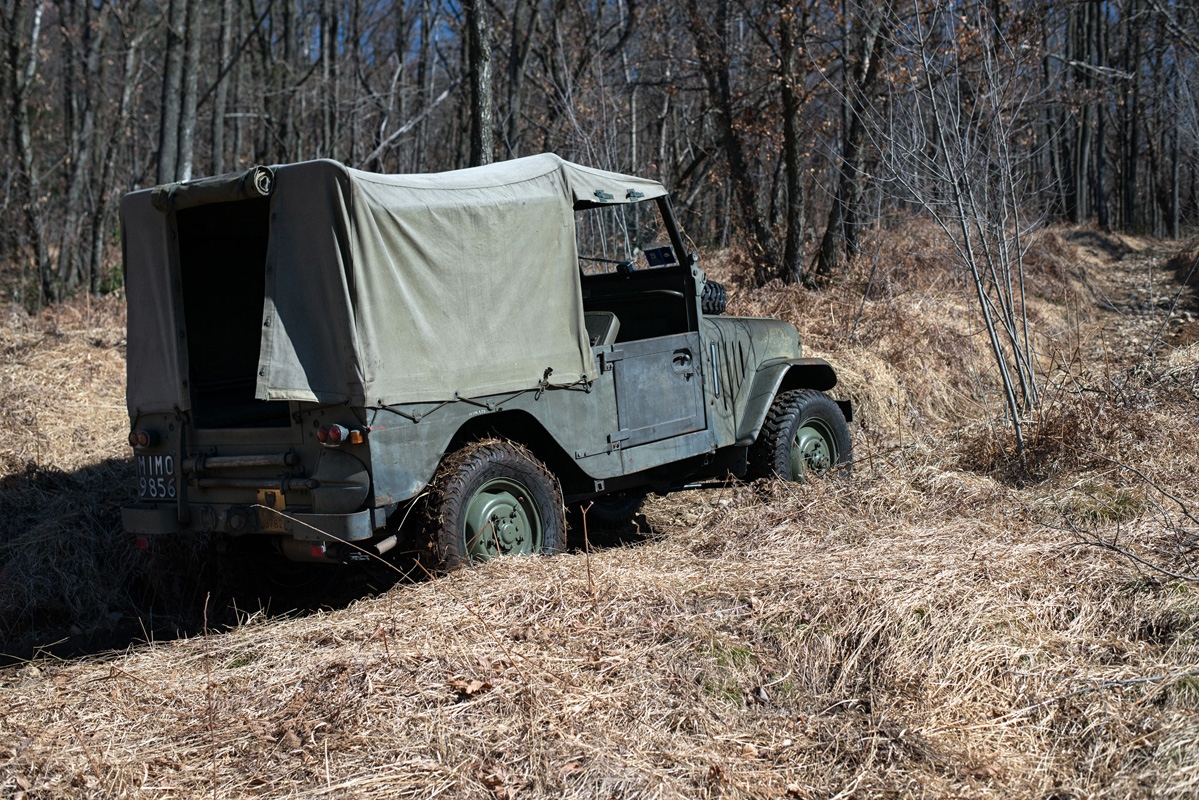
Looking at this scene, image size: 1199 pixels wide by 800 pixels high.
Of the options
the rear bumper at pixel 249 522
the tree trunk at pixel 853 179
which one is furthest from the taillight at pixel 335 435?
the tree trunk at pixel 853 179

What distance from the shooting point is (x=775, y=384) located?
21.9ft

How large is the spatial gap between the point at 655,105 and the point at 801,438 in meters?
19.1

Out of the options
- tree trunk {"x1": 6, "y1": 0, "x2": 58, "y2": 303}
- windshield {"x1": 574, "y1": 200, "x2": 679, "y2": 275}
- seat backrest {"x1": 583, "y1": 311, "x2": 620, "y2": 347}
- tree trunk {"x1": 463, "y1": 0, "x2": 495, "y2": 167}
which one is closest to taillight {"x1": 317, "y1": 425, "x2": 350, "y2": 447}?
seat backrest {"x1": 583, "y1": 311, "x2": 620, "y2": 347}

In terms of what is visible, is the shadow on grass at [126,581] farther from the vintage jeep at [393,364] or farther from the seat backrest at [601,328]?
the seat backrest at [601,328]

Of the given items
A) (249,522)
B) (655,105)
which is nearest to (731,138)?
(249,522)

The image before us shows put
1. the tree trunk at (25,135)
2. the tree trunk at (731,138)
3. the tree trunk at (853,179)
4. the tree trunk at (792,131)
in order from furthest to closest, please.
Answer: the tree trunk at (25,135) < the tree trunk at (731,138) < the tree trunk at (792,131) < the tree trunk at (853,179)

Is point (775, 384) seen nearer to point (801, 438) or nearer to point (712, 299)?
point (801, 438)

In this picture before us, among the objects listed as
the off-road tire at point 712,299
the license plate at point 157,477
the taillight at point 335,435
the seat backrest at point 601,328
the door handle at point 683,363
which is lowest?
the license plate at point 157,477

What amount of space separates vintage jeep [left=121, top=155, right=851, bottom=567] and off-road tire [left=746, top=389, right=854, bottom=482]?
451 mm

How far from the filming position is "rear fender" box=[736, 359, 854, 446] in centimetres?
653

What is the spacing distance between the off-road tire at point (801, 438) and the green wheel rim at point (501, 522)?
2.07m

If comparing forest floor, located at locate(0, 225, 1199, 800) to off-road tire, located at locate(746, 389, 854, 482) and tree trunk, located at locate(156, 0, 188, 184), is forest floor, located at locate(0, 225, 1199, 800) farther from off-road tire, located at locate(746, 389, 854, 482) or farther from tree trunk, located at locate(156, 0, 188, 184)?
tree trunk, located at locate(156, 0, 188, 184)

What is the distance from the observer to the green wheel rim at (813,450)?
6.84 m

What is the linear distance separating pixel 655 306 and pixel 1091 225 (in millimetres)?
27037
